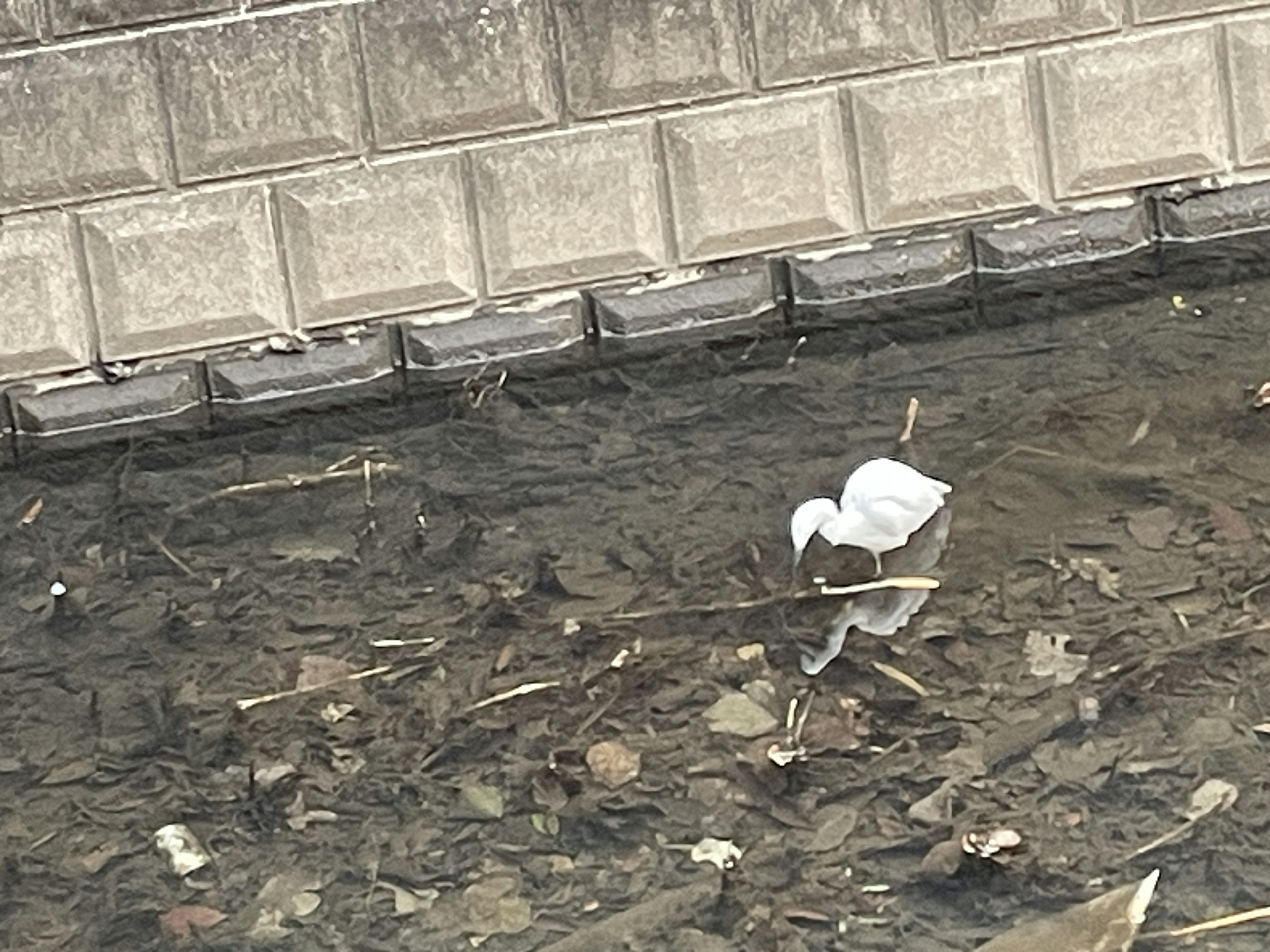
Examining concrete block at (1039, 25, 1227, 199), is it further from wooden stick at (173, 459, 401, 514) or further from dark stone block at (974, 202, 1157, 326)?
wooden stick at (173, 459, 401, 514)

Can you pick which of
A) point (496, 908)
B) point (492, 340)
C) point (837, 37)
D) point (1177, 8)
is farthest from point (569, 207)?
point (496, 908)

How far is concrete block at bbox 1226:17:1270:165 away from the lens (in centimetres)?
254

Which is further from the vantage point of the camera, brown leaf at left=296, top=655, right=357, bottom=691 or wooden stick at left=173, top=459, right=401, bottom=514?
wooden stick at left=173, top=459, right=401, bottom=514

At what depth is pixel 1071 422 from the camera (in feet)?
7.92

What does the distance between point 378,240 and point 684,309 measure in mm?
471

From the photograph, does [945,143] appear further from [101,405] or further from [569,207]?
[101,405]

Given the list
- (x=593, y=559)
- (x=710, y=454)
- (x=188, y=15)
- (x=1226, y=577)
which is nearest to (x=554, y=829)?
(x=593, y=559)

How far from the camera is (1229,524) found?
2.20 m

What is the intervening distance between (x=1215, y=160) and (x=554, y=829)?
1.48 metres

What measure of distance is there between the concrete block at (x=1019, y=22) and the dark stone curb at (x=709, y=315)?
27 cm

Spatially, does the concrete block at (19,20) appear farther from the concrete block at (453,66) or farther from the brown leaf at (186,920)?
the brown leaf at (186,920)

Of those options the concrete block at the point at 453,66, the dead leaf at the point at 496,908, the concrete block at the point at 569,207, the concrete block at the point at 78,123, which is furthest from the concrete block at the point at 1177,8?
the dead leaf at the point at 496,908

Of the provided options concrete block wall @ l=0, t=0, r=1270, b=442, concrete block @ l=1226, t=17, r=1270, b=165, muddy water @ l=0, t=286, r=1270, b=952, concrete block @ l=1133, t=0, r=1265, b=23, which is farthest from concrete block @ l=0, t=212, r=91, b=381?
concrete block @ l=1226, t=17, r=1270, b=165

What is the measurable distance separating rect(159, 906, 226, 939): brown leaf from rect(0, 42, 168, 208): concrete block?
3.60ft
